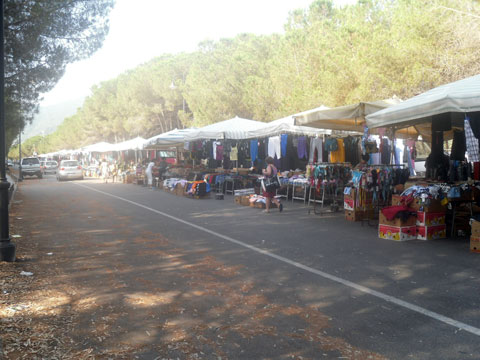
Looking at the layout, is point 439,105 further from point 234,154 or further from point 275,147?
point 234,154

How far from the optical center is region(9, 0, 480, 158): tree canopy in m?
16.4

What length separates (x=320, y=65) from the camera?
24.6 meters

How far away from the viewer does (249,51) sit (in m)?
39.0

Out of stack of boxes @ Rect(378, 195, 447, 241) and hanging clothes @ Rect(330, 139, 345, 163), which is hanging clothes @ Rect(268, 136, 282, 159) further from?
stack of boxes @ Rect(378, 195, 447, 241)

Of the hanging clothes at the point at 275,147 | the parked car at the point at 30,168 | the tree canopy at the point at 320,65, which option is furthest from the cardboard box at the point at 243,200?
the parked car at the point at 30,168

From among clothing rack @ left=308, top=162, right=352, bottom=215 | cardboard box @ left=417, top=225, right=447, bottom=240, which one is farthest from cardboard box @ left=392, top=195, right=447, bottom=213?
clothing rack @ left=308, top=162, right=352, bottom=215

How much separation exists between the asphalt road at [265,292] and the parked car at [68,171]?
81.0 feet

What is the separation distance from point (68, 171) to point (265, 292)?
3080 cm

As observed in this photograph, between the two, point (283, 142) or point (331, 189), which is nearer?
point (331, 189)

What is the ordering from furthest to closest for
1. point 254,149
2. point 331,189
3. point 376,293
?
point 254,149 < point 331,189 < point 376,293

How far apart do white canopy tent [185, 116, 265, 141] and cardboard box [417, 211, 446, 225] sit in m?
10.2

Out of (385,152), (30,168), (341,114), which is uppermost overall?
(341,114)

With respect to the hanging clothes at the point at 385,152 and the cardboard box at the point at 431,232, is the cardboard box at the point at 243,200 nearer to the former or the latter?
the hanging clothes at the point at 385,152

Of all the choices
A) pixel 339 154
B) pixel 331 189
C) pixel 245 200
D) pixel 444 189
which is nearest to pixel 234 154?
pixel 245 200
